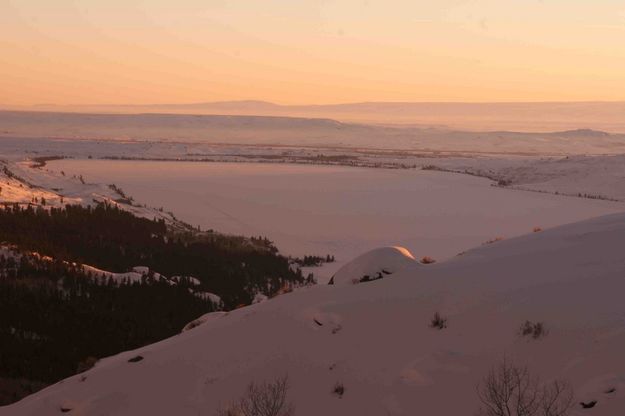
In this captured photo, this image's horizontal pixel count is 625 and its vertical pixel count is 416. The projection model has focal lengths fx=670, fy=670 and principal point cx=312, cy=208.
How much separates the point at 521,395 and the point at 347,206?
4141 cm

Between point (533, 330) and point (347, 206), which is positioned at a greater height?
point (533, 330)

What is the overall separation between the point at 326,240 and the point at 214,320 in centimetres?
2306

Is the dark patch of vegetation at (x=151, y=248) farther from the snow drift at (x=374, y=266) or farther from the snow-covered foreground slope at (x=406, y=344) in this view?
the snow-covered foreground slope at (x=406, y=344)

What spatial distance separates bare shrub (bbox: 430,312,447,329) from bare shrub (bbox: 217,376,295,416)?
2175 mm

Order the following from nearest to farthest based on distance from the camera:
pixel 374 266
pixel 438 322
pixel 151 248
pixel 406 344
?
1. pixel 406 344
2. pixel 438 322
3. pixel 374 266
4. pixel 151 248

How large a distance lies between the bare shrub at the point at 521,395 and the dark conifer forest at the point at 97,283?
810cm

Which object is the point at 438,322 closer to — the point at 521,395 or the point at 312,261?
the point at 521,395

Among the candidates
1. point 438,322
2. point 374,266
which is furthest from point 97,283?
point 438,322

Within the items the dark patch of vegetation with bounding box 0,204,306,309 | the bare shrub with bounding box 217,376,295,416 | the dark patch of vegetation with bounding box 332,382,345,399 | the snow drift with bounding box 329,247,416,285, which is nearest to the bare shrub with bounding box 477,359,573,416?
the dark patch of vegetation with bounding box 332,382,345,399

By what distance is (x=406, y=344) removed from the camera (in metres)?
9.05

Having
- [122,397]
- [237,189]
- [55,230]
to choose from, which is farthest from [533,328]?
[237,189]

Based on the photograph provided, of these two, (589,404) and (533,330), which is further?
(533,330)

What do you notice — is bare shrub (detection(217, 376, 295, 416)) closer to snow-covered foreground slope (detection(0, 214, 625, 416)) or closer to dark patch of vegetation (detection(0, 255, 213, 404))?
snow-covered foreground slope (detection(0, 214, 625, 416))

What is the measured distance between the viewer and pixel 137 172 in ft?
240
